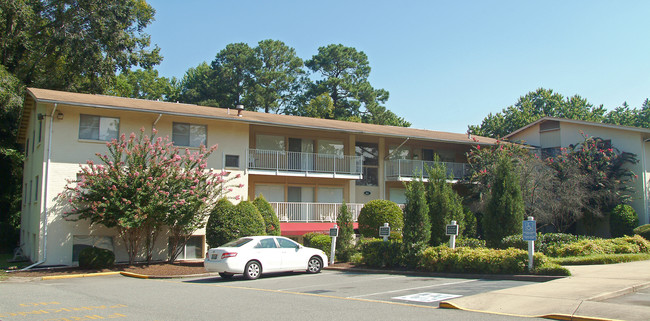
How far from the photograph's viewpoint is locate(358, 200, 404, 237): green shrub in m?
24.7

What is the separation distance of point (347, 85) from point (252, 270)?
136 ft

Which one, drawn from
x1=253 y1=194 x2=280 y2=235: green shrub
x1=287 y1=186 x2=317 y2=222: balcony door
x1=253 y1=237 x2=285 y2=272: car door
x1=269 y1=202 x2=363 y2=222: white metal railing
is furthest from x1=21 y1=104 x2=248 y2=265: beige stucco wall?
x1=253 y1=237 x2=285 y2=272: car door

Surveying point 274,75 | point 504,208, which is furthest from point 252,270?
point 274,75

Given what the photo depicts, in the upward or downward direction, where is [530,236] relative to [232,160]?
downward

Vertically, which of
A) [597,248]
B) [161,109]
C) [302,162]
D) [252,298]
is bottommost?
[252,298]

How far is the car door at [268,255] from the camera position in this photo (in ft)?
56.5

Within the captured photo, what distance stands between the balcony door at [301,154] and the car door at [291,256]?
30.1 feet

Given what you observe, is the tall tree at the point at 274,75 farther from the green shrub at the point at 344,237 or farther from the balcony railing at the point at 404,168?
the green shrub at the point at 344,237

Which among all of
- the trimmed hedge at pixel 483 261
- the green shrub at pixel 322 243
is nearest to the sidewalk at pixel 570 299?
the trimmed hedge at pixel 483 261

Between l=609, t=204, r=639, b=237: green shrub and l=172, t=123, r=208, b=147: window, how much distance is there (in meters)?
20.5

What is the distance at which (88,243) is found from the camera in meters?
22.0

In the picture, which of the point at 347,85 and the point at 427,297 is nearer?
the point at 427,297

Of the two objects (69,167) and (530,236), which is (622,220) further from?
(69,167)

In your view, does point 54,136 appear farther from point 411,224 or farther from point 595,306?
point 595,306
